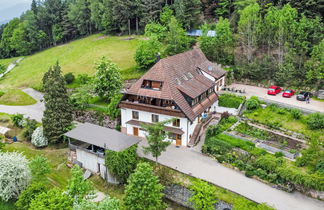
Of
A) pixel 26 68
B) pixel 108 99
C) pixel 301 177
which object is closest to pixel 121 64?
pixel 108 99

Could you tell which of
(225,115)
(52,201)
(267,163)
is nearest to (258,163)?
(267,163)

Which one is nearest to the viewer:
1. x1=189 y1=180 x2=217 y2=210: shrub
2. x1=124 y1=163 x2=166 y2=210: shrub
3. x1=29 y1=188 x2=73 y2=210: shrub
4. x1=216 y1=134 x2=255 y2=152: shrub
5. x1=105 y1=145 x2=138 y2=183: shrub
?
x1=29 y1=188 x2=73 y2=210: shrub

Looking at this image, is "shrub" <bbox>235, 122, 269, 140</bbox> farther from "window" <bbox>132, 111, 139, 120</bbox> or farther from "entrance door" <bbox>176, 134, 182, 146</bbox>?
"window" <bbox>132, 111, 139, 120</bbox>

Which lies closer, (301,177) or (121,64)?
(301,177)

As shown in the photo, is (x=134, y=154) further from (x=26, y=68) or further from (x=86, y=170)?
(x=26, y=68)

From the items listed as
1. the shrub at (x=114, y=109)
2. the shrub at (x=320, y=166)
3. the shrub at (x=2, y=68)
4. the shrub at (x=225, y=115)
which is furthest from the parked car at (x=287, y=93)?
the shrub at (x=2, y=68)

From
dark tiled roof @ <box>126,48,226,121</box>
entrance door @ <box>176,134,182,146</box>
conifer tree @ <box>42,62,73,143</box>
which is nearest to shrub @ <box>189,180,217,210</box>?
dark tiled roof @ <box>126,48,226,121</box>
